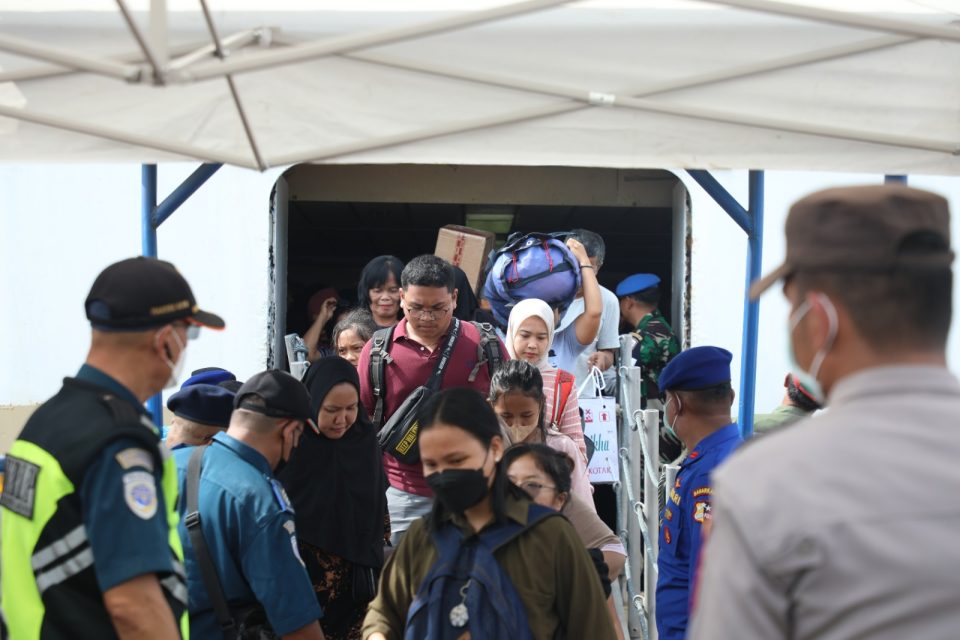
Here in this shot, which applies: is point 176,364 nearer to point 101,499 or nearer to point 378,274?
point 101,499

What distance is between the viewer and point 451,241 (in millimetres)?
7203

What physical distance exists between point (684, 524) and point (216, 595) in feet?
5.20

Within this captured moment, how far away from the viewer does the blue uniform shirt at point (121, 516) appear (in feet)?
7.63

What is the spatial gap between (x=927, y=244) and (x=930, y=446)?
30 centimetres

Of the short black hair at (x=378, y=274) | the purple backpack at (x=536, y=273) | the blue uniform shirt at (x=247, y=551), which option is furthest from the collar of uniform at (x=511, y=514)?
the short black hair at (x=378, y=274)

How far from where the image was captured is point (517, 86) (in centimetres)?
331

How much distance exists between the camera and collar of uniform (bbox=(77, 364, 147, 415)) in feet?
8.21

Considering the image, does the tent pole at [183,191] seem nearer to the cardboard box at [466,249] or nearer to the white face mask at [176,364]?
the white face mask at [176,364]

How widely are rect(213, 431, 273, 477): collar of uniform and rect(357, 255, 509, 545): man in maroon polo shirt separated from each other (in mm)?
1388

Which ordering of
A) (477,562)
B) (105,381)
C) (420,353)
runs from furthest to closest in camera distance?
(420,353)
(477,562)
(105,381)

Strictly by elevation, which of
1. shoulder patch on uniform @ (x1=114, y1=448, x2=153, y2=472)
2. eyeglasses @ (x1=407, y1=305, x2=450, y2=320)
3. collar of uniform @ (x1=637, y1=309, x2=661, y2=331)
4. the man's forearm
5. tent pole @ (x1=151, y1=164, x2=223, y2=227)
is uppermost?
tent pole @ (x1=151, y1=164, x2=223, y2=227)

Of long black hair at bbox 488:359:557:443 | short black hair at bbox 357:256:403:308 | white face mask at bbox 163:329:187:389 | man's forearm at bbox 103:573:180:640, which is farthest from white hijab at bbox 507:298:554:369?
man's forearm at bbox 103:573:180:640

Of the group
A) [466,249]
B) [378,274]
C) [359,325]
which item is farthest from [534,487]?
[466,249]

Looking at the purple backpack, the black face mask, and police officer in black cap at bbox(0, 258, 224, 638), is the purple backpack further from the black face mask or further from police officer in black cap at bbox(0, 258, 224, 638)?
police officer in black cap at bbox(0, 258, 224, 638)
